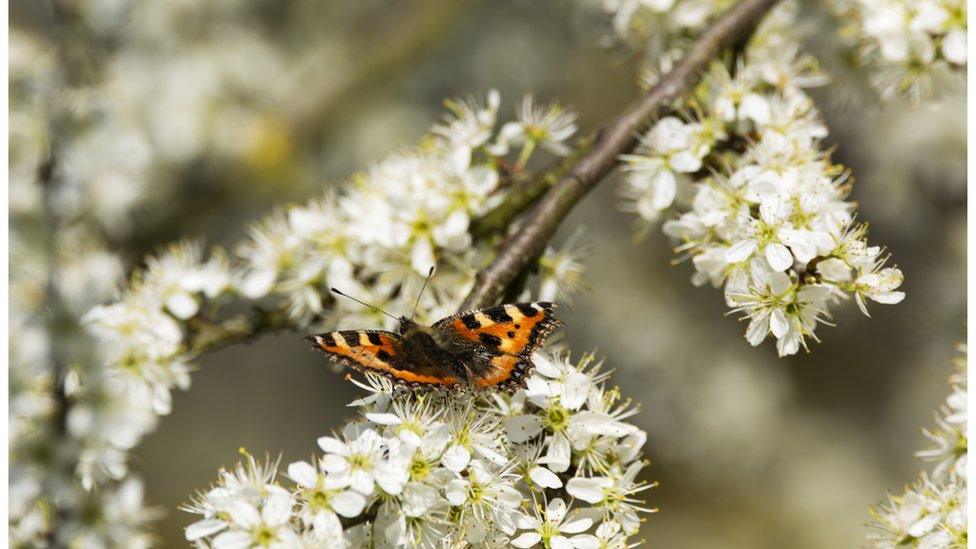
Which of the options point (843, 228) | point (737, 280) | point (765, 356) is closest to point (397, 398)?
point (737, 280)

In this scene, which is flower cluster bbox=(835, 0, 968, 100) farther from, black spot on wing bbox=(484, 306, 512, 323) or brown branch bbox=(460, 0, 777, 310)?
black spot on wing bbox=(484, 306, 512, 323)

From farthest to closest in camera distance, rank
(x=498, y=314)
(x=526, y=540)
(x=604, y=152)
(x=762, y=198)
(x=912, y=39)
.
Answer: (x=912, y=39) < (x=604, y=152) < (x=762, y=198) < (x=498, y=314) < (x=526, y=540)

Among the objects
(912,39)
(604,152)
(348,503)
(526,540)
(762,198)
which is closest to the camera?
(348,503)

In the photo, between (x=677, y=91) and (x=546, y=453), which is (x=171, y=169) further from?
(x=546, y=453)

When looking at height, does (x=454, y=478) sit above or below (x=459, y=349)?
below

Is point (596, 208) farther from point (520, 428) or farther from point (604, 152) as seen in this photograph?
point (520, 428)

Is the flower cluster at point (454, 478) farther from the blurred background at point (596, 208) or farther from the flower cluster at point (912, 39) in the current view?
the blurred background at point (596, 208)

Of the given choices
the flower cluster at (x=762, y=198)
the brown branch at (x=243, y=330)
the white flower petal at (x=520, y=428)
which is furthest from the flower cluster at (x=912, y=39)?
the brown branch at (x=243, y=330)

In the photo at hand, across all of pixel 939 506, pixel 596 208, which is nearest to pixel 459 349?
pixel 939 506
